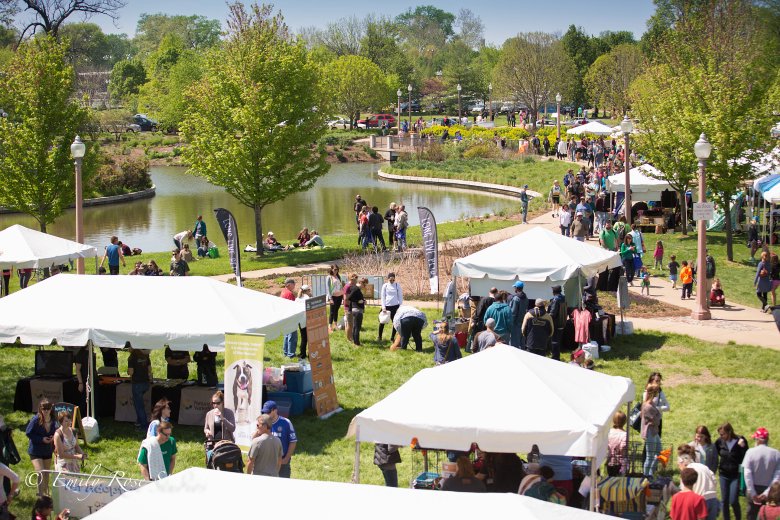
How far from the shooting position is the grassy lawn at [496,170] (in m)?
54.5

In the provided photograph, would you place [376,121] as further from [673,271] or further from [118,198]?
[673,271]

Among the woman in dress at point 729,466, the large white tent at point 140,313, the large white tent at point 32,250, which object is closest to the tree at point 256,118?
the large white tent at point 32,250

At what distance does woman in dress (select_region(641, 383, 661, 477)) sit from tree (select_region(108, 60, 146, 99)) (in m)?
116

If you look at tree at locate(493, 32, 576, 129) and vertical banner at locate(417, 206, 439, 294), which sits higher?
tree at locate(493, 32, 576, 129)

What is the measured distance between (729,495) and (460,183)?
159 feet

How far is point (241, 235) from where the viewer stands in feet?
136

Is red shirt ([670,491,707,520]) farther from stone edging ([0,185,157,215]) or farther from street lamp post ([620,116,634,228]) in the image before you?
stone edging ([0,185,157,215])

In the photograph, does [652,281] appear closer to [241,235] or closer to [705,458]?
[705,458]

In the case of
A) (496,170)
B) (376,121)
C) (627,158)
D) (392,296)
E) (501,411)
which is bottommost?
(392,296)

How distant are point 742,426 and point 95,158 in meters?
26.0

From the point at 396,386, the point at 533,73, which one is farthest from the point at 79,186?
the point at 533,73

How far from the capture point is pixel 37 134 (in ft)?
106

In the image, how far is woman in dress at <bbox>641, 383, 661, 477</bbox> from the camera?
40.4 feet

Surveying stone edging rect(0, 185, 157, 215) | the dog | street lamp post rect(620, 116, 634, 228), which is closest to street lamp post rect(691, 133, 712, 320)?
street lamp post rect(620, 116, 634, 228)
